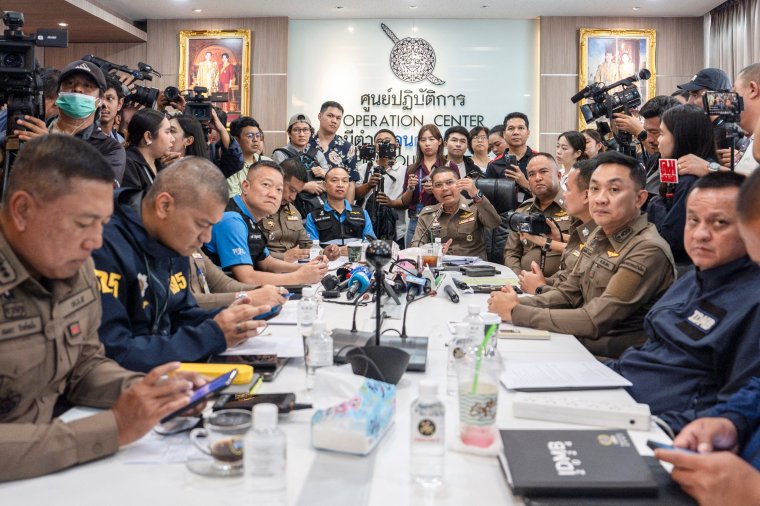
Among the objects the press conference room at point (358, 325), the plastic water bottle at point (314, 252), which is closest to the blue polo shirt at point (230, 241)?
the press conference room at point (358, 325)

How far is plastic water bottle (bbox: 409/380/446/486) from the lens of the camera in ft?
3.68

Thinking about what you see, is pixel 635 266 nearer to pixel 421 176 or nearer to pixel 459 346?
pixel 459 346

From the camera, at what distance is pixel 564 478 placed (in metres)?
1.03

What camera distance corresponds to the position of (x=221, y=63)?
27.9 ft

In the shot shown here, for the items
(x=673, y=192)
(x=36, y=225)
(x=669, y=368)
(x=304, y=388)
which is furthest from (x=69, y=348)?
(x=673, y=192)

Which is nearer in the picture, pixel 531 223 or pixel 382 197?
pixel 531 223

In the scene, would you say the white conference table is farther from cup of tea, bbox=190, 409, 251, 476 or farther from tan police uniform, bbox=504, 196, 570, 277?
tan police uniform, bbox=504, 196, 570, 277

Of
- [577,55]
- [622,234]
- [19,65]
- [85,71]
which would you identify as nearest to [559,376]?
[622,234]

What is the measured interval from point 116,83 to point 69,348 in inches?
112

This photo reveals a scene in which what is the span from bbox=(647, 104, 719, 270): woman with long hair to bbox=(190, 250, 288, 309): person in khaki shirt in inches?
68.6

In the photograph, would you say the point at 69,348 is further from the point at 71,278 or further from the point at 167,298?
the point at 167,298

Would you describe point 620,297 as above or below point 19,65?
below

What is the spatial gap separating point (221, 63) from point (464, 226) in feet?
17.0

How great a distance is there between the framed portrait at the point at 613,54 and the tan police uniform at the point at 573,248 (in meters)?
5.31
